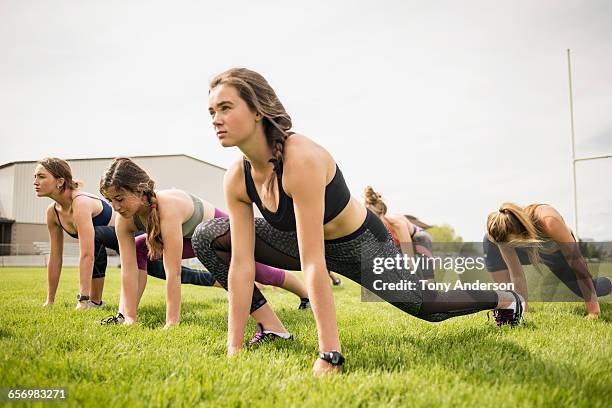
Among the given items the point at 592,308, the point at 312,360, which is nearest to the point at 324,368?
the point at 312,360

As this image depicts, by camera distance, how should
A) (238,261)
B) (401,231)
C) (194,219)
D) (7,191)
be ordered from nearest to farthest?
(238,261), (194,219), (401,231), (7,191)

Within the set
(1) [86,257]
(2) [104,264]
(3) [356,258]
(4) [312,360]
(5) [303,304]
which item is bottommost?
(5) [303,304]

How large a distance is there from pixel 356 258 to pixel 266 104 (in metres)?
1.22

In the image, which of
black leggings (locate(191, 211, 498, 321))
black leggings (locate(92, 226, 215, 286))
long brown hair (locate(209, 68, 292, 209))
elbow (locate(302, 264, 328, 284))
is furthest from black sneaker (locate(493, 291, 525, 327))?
black leggings (locate(92, 226, 215, 286))

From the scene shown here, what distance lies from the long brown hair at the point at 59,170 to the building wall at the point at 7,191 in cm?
3439

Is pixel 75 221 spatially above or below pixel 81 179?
below

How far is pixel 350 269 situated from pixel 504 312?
1.49m

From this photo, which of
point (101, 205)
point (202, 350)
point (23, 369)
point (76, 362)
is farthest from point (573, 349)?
point (101, 205)

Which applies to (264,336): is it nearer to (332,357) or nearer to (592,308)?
(332,357)

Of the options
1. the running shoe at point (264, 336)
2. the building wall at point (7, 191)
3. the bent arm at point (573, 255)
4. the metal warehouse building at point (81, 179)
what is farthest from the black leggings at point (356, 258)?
the building wall at point (7, 191)

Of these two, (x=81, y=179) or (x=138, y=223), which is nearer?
(x=138, y=223)

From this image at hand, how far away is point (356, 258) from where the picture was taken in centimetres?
302

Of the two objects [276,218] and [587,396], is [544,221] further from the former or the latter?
[276,218]

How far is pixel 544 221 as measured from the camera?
4.43 meters
